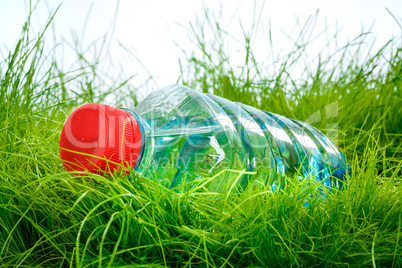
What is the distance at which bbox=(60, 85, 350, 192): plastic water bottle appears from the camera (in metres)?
0.67

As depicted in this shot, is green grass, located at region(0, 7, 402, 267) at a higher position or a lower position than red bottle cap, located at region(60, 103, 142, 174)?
lower

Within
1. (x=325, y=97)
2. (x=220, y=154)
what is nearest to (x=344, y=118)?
(x=325, y=97)

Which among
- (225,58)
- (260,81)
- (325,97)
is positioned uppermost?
(225,58)

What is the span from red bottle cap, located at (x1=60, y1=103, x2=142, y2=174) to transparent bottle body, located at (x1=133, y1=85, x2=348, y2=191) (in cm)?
7

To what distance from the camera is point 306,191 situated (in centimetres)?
71

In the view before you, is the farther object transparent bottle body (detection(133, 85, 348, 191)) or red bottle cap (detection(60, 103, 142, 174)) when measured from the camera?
transparent bottle body (detection(133, 85, 348, 191))

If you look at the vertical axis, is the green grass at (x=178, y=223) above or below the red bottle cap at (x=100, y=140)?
below

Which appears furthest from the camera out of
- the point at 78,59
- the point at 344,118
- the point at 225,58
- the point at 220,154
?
the point at 225,58

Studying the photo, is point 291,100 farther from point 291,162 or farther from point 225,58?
point 291,162

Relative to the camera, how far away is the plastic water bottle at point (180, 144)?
2.20 ft

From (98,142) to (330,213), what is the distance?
431 mm

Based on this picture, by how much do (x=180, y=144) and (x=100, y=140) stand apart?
0.62 feet

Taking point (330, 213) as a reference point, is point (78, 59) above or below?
above

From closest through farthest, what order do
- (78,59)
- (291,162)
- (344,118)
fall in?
(291,162) → (344,118) → (78,59)
